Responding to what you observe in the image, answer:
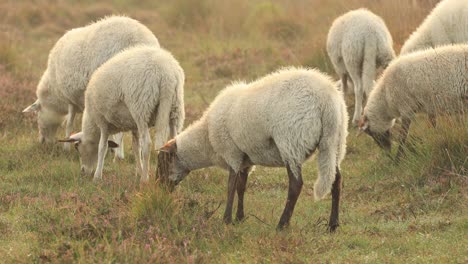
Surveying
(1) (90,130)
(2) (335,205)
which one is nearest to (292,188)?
(2) (335,205)

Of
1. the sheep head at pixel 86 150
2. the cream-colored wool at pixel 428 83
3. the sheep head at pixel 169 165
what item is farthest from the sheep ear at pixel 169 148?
the cream-colored wool at pixel 428 83

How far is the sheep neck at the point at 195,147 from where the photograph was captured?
24.4 ft

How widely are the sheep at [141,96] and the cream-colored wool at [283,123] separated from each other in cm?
81

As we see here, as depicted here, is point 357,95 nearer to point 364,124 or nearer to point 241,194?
point 364,124

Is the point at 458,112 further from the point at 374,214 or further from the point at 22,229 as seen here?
the point at 22,229

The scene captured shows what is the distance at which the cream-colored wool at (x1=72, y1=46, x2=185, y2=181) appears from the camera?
7.81m

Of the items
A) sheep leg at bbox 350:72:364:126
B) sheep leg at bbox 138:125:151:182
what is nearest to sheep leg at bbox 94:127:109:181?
sheep leg at bbox 138:125:151:182

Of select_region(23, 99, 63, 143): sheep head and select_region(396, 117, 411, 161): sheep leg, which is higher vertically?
select_region(396, 117, 411, 161): sheep leg

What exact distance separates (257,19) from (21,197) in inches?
432

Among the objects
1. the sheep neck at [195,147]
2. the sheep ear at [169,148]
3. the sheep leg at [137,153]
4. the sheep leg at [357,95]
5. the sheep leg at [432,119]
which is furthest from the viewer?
the sheep leg at [357,95]

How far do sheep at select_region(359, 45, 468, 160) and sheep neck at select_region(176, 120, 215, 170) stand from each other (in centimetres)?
223

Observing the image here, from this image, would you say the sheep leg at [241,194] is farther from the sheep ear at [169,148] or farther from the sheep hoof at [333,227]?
the sheep hoof at [333,227]

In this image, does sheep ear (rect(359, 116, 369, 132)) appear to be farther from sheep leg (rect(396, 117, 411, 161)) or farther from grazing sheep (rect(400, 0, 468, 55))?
grazing sheep (rect(400, 0, 468, 55))

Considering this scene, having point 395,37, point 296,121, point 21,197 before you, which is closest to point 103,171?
point 21,197
